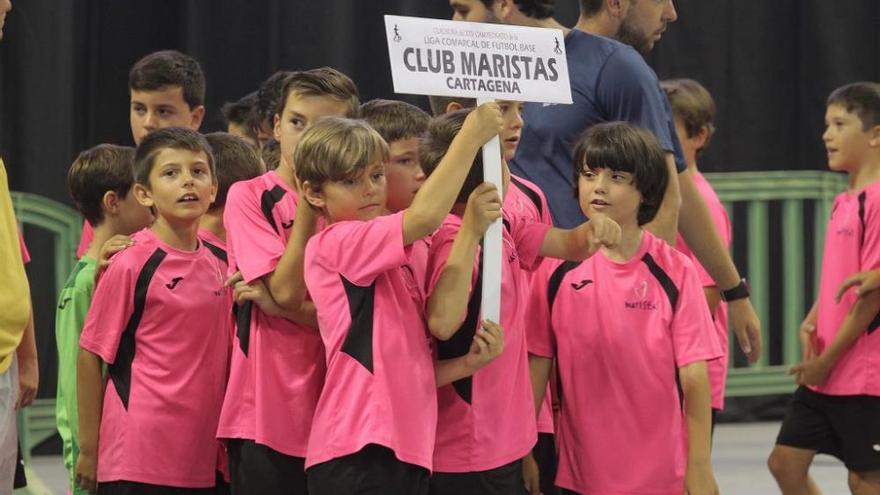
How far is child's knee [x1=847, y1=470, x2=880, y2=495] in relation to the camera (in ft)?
16.7

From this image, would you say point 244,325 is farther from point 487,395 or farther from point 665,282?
point 665,282

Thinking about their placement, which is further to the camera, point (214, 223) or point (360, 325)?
point (214, 223)

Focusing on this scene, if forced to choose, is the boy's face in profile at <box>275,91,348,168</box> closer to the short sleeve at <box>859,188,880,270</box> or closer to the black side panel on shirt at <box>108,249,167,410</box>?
the black side panel on shirt at <box>108,249,167,410</box>

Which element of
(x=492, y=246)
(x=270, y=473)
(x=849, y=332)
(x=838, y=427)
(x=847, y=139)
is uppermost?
(x=847, y=139)

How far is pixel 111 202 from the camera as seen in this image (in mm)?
4520

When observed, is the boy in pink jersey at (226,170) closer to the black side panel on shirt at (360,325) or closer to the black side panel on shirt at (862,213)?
the black side panel on shirt at (360,325)

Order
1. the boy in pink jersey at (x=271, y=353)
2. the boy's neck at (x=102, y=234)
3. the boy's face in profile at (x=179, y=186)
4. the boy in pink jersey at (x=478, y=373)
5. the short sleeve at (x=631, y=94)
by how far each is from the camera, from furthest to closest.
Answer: the boy's neck at (x=102, y=234) < the short sleeve at (x=631, y=94) < the boy's face in profile at (x=179, y=186) < the boy in pink jersey at (x=271, y=353) < the boy in pink jersey at (x=478, y=373)

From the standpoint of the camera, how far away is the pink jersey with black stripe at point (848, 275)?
5.11 metres

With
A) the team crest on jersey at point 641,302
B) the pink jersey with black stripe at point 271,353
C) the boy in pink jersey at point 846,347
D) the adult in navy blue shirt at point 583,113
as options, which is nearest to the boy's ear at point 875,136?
the boy in pink jersey at point 846,347

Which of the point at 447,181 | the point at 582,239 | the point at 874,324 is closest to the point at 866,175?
the point at 874,324

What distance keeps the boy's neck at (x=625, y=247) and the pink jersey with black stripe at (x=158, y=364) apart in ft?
3.44

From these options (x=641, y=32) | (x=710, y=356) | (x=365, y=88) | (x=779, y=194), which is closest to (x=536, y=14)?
(x=641, y=32)

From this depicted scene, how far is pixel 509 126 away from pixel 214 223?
1.13m

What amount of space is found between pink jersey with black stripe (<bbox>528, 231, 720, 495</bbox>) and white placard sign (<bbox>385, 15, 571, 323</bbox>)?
0.44 m
